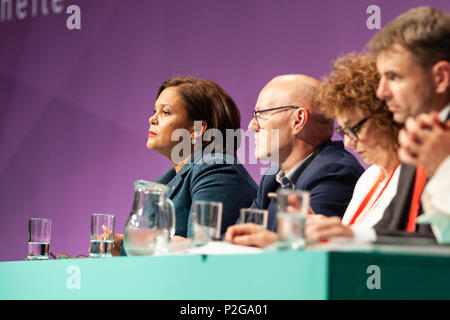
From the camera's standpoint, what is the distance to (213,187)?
3.14 metres

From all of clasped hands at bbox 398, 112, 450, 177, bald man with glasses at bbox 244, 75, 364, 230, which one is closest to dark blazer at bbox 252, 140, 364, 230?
bald man with glasses at bbox 244, 75, 364, 230

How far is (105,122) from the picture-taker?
4.83m

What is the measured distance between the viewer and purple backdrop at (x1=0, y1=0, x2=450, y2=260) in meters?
3.91

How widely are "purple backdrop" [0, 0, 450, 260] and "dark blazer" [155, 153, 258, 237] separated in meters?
0.65

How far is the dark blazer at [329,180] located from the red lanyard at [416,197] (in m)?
0.71

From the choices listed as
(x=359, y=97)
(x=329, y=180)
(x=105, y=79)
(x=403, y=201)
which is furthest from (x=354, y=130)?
(x=105, y=79)

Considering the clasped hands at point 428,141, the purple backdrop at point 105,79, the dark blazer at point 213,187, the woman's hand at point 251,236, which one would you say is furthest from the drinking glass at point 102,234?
the clasped hands at point 428,141

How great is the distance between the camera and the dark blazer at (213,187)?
A: 3.14 meters

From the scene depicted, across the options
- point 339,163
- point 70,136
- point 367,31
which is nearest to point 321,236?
point 339,163

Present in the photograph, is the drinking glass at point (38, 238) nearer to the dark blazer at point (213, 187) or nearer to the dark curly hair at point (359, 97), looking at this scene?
the dark blazer at point (213, 187)

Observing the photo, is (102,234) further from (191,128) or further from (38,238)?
(191,128)
